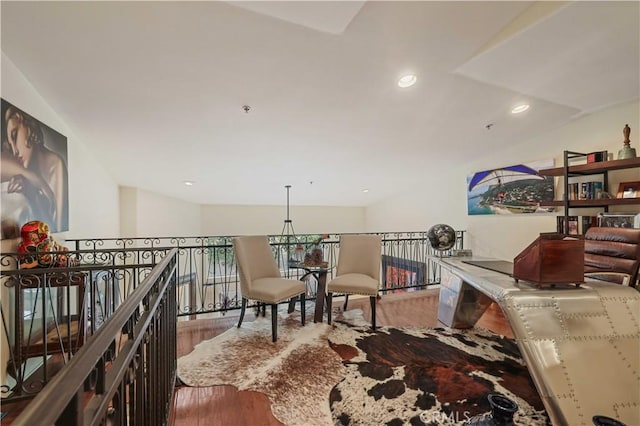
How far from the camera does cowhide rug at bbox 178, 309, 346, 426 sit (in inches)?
67.7

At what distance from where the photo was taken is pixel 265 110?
2832mm

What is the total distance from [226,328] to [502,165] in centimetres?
464

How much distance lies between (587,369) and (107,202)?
5.90 m

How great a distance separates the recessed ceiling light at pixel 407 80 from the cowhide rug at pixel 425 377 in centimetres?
249

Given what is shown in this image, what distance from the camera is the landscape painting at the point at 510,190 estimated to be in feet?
12.2

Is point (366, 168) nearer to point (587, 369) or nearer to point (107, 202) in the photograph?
point (587, 369)

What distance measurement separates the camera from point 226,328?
9.38 ft

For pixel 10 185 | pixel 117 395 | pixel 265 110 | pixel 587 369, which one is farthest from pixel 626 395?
pixel 10 185

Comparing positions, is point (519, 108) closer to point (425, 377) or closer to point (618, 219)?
point (618, 219)

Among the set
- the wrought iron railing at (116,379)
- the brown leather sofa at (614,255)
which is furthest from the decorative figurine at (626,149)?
the wrought iron railing at (116,379)

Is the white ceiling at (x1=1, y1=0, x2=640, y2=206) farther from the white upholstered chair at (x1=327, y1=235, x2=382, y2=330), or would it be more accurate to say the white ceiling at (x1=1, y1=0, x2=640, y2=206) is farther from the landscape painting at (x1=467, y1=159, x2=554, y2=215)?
the white upholstered chair at (x1=327, y1=235, x2=382, y2=330)

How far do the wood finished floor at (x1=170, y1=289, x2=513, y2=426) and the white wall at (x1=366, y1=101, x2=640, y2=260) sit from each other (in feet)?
4.31

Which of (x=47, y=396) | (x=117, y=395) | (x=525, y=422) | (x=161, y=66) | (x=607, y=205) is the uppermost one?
(x=161, y=66)

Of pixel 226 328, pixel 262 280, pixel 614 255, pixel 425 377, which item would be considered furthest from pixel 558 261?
pixel 226 328
